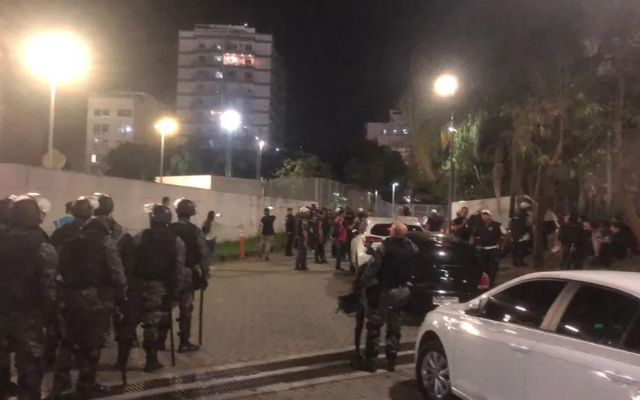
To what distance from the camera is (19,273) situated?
5543mm

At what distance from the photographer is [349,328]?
10781mm

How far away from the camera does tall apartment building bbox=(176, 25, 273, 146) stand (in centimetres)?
10681

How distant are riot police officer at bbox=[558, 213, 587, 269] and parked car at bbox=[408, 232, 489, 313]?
527cm

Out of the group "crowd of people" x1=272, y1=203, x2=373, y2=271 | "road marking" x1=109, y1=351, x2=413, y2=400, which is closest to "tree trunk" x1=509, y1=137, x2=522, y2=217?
"crowd of people" x1=272, y1=203, x2=373, y2=271

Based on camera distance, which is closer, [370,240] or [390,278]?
[390,278]

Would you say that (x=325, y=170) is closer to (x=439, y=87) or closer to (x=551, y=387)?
(x=439, y=87)

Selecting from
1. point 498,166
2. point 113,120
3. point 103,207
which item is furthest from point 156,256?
point 113,120

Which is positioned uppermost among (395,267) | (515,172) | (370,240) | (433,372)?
(515,172)

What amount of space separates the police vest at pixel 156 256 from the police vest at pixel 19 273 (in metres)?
2.06

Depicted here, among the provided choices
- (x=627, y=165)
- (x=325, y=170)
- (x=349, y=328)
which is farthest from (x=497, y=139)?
(x=325, y=170)

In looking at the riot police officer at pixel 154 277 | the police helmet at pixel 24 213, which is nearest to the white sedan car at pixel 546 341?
the riot police officer at pixel 154 277

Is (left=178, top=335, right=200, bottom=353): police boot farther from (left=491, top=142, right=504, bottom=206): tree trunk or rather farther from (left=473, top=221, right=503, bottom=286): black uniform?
(left=491, top=142, right=504, bottom=206): tree trunk

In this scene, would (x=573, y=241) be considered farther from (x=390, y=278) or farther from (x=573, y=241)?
(x=390, y=278)

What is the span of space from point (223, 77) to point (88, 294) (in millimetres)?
102597
